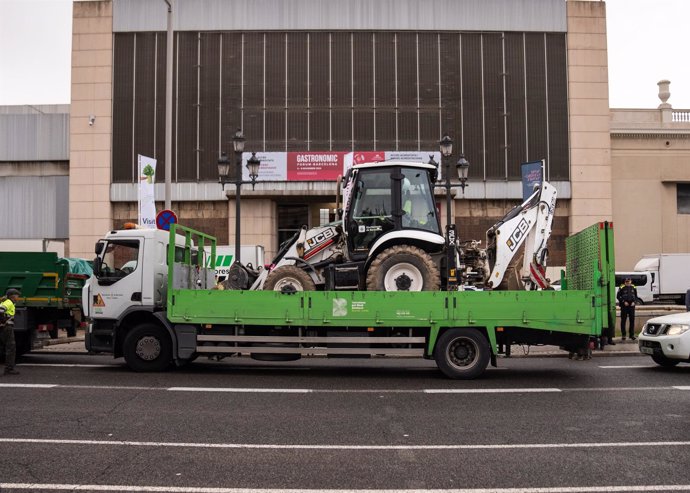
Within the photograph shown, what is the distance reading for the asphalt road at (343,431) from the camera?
533cm

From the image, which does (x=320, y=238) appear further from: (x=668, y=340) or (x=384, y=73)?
(x=384, y=73)

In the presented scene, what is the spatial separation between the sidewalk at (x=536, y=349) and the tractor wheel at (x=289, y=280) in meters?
5.51

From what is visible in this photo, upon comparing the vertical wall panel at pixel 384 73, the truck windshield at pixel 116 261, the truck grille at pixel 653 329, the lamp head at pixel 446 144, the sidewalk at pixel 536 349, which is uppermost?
the vertical wall panel at pixel 384 73

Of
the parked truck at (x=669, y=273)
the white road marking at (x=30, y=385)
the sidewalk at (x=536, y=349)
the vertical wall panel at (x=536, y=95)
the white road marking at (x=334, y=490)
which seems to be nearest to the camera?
the white road marking at (x=334, y=490)

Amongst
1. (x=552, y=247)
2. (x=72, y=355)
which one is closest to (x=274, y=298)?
(x=72, y=355)

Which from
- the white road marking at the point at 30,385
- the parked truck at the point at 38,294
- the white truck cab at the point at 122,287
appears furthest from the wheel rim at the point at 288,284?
the parked truck at the point at 38,294

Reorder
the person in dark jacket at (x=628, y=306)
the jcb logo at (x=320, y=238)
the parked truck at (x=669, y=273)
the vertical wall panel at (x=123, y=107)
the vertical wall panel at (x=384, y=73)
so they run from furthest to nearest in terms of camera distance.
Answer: the vertical wall panel at (x=123, y=107), the vertical wall panel at (x=384, y=73), the parked truck at (x=669, y=273), the person in dark jacket at (x=628, y=306), the jcb logo at (x=320, y=238)

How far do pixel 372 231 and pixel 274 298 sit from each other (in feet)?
7.45

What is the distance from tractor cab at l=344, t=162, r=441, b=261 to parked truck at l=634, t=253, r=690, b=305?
2509 cm

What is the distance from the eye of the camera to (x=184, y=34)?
106ft

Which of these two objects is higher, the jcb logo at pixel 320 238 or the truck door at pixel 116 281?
the jcb logo at pixel 320 238

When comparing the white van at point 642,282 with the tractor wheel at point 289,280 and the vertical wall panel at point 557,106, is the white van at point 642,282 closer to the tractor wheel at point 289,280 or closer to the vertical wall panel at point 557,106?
the vertical wall panel at point 557,106

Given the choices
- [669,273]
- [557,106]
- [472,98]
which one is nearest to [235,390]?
[472,98]

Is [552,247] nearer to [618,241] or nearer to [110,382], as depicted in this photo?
[618,241]
